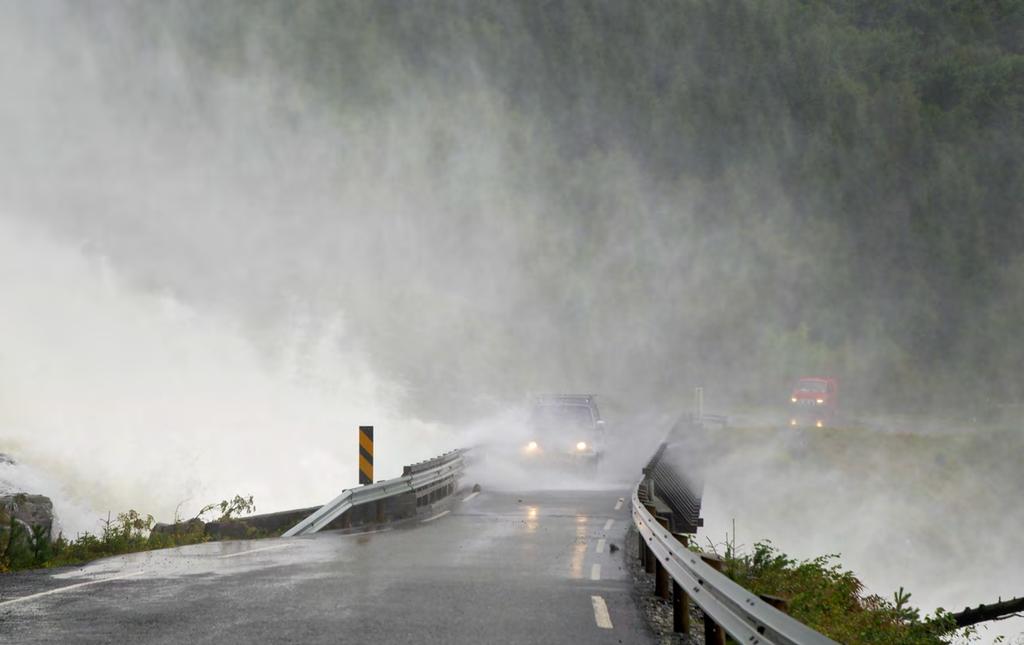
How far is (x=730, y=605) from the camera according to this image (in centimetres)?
796

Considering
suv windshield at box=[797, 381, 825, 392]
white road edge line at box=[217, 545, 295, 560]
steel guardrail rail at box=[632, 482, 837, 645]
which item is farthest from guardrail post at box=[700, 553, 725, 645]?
suv windshield at box=[797, 381, 825, 392]

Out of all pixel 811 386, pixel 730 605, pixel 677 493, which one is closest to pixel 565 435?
pixel 677 493

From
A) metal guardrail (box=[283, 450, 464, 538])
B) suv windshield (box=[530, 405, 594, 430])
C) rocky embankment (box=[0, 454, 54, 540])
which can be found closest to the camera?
rocky embankment (box=[0, 454, 54, 540])

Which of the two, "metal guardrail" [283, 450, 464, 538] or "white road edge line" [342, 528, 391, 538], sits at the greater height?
"metal guardrail" [283, 450, 464, 538]

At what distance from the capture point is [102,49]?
112 metres

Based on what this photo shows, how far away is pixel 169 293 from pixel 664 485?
5885cm

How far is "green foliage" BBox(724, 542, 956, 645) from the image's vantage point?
11.7m

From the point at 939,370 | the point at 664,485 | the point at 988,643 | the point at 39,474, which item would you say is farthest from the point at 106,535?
the point at 939,370

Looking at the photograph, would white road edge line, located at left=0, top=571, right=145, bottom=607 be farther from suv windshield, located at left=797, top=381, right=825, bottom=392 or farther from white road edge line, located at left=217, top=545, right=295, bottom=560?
suv windshield, located at left=797, top=381, right=825, bottom=392

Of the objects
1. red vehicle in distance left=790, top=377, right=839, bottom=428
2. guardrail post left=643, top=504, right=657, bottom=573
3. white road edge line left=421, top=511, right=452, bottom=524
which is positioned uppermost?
red vehicle in distance left=790, top=377, right=839, bottom=428

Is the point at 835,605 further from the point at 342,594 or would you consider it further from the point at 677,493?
the point at 677,493

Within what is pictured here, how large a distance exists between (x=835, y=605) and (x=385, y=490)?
900cm

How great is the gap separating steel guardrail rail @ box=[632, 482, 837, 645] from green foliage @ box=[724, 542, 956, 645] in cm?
191

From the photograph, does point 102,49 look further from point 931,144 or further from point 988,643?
point 988,643
